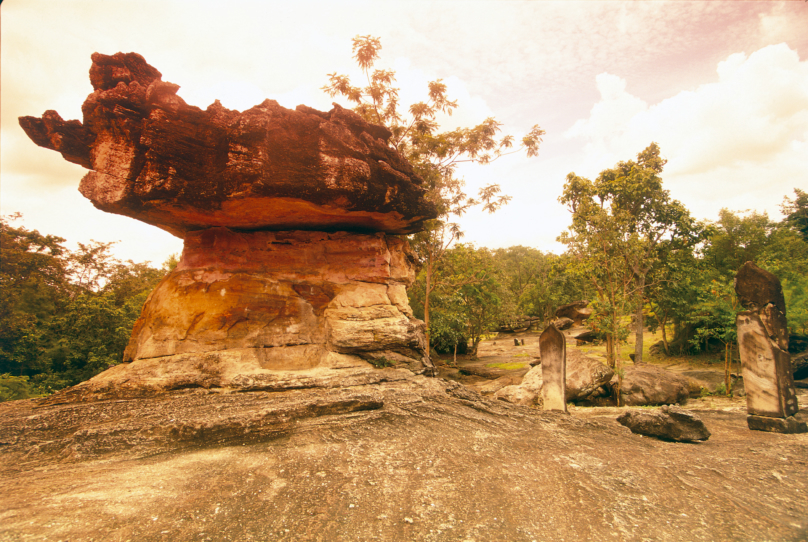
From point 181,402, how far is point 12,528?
9.65 feet

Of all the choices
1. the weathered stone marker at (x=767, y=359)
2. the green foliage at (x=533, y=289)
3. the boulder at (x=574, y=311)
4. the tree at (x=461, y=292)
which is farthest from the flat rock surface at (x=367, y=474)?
the boulder at (x=574, y=311)

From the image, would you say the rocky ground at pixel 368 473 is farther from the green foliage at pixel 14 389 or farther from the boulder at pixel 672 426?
the green foliage at pixel 14 389

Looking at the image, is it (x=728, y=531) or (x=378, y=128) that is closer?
(x=728, y=531)

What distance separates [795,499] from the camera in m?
5.10

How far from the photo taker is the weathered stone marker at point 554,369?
365 inches

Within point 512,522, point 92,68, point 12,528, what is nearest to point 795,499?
point 512,522

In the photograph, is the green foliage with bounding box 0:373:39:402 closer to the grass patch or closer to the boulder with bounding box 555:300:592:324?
the grass patch

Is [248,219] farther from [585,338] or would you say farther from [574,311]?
[574,311]

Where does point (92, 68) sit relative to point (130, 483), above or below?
above

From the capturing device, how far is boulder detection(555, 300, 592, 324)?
3883 centimetres

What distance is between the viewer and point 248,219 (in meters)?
8.64

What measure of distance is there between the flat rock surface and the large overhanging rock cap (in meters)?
4.08

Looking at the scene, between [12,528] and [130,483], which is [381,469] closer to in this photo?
[130,483]

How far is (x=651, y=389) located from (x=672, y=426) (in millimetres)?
7146
